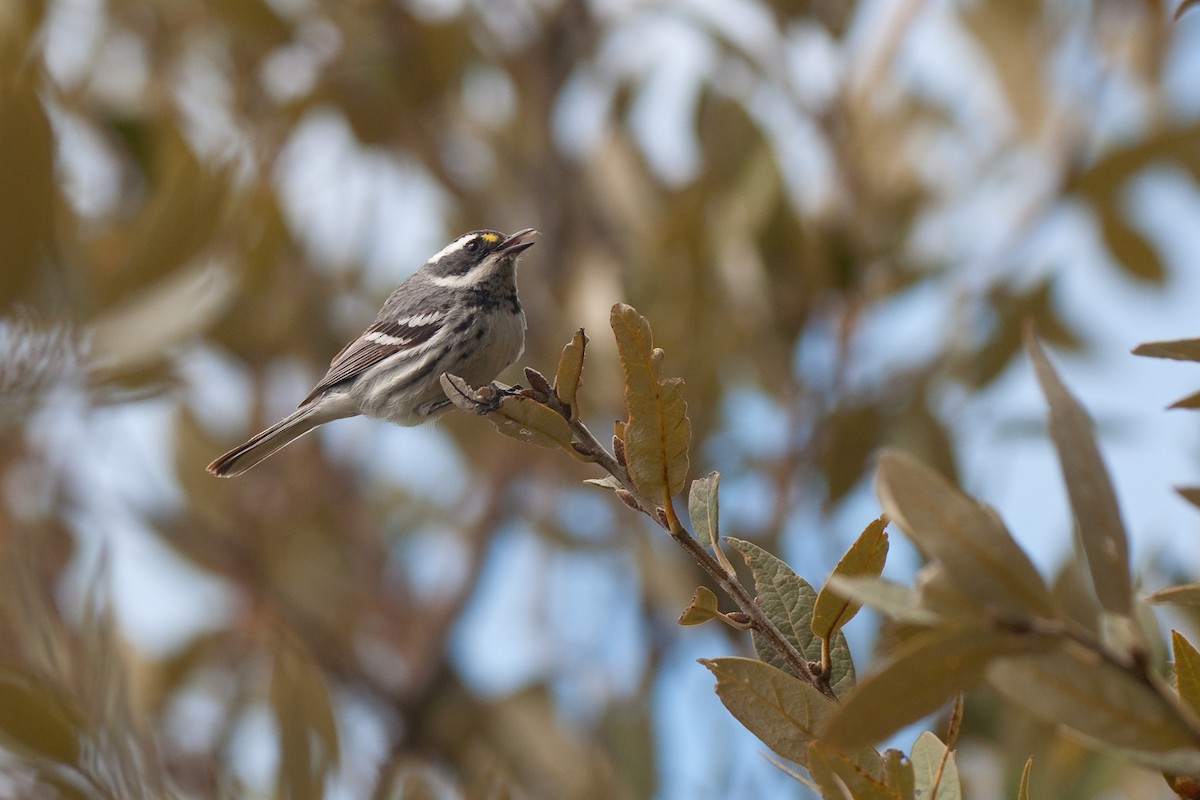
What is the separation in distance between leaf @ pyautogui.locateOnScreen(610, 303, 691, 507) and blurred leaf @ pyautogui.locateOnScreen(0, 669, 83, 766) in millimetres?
983

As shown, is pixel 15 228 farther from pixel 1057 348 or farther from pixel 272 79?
pixel 1057 348

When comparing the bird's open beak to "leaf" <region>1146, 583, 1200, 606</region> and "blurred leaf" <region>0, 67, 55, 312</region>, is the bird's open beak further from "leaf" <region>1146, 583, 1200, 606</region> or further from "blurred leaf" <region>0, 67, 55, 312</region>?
"leaf" <region>1146, 583, 1200, 606</region>

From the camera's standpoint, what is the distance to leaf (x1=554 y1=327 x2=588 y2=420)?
1.61 m

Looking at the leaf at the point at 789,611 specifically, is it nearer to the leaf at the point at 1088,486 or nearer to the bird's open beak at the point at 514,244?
the leaf at the point at 1088,486

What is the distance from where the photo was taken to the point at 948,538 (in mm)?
1113

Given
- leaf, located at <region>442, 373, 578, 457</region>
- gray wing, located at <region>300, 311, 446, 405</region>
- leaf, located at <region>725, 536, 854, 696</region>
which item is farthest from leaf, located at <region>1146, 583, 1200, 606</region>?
gray wing, located at <region>300, 311, 446, 405</region>

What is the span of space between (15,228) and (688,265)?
2307mm

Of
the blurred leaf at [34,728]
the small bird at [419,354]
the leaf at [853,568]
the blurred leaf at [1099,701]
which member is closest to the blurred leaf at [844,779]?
the leaf at [853,568]

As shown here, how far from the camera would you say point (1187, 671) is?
143cm

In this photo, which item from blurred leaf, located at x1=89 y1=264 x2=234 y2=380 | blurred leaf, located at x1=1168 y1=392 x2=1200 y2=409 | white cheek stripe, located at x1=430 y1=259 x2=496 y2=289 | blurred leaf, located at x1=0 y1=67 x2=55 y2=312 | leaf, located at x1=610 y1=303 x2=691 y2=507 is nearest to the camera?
blurred leaf, located at x1=1168 y1=392 x2=1200 y2=409

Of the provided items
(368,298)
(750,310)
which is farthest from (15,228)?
(368,298)

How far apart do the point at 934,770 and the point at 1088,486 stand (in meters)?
0.55

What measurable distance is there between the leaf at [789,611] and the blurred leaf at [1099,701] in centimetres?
43

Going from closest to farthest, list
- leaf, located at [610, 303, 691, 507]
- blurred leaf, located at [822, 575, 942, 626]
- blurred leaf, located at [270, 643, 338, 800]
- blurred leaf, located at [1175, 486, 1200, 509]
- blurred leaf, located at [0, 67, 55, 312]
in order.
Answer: blurred leaf, located at [822, 575, 942, 626]
blurred leaf, located at [1175, 486, 1200, 509]
leaf, located at [610, 303, 691, 507]
blurred leaf, located at [270, 643, 338, 800]
blurred leaf, located at [0, 67, 55, 312]
